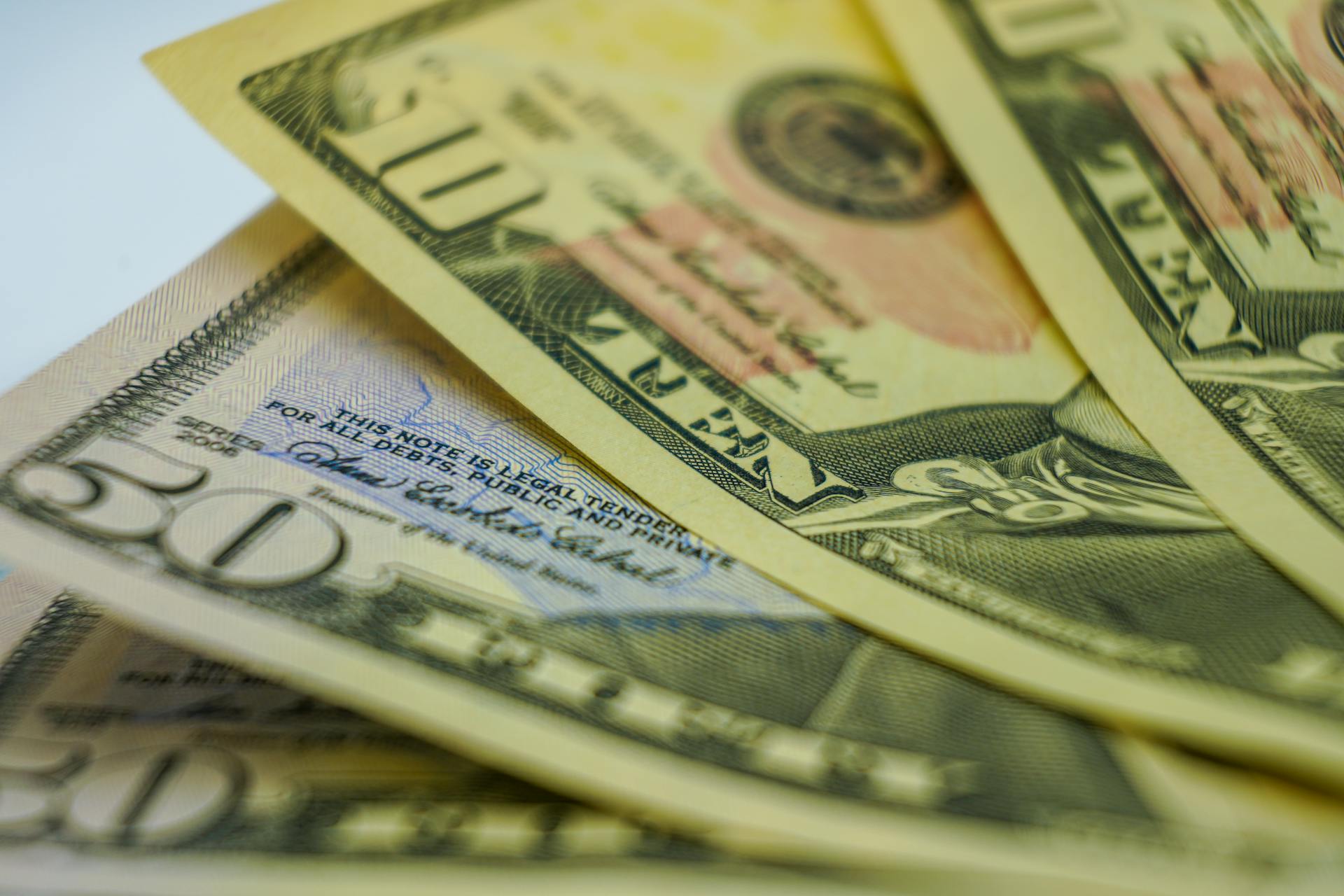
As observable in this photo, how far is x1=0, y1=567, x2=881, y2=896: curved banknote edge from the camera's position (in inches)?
14.9

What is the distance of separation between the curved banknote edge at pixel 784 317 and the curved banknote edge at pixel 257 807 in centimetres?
16

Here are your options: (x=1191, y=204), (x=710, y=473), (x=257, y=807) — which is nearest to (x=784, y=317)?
(x=710, y=473)

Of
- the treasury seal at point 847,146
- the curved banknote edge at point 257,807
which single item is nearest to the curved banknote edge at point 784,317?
the treasury seal at point 847,146

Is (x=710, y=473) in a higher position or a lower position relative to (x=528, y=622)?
higher

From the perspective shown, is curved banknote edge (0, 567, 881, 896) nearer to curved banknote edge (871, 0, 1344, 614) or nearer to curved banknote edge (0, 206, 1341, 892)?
curved banknote edge (0, 206, 1341, 892)

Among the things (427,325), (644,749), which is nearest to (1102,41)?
(427,325)

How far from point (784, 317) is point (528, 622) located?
27cm

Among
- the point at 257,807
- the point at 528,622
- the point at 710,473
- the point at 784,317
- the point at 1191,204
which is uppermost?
the point at 1191,204

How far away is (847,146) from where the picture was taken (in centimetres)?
77

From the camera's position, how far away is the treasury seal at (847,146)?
745mm

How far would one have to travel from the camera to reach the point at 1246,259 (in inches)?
24.7

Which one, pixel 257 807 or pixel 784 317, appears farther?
pixel 784 317

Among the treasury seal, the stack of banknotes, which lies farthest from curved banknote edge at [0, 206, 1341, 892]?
the treasury seal

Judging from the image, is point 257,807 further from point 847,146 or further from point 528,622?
point 847,146
